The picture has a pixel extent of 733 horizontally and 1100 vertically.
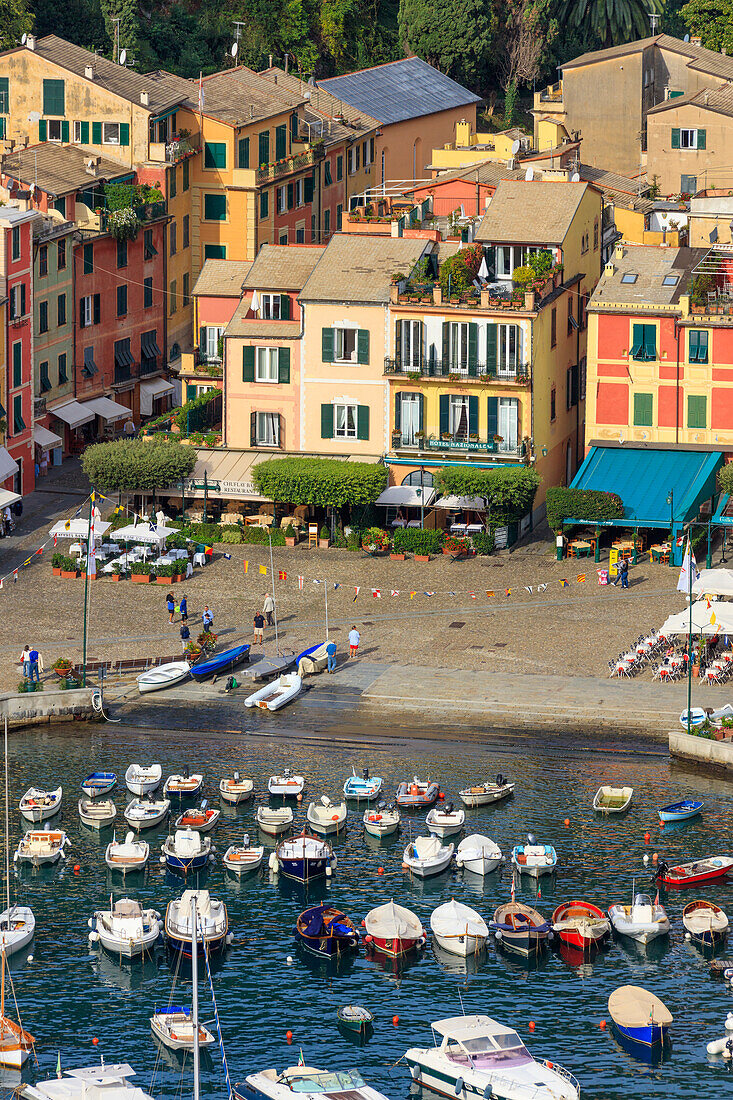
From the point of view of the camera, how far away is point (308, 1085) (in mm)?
68250

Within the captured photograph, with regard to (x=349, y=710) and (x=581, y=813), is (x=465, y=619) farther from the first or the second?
(x=581, y=813)

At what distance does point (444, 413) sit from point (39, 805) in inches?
1600

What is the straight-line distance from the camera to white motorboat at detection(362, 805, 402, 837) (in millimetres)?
88125

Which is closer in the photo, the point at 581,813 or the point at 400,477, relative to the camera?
the point at 581,813

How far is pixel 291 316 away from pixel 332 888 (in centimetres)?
4820

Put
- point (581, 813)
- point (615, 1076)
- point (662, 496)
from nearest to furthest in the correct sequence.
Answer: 1. point (615, 1076)
2. point (581, 813)
3. point (662, 496)

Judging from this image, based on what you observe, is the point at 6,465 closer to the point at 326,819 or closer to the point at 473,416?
the point at 473,416

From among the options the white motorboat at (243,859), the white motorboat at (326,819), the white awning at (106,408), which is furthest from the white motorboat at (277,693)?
the white awning at (106,408)

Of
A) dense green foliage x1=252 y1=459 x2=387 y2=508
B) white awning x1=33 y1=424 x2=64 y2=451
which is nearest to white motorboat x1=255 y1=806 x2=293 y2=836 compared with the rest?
dense green foliage x1=252 y1=459 x2=387 y2=508

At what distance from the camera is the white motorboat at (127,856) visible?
8512 cm

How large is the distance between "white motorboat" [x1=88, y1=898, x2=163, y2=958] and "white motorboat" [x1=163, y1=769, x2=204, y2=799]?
1125 centimetres

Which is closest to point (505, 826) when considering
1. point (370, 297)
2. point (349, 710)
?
point (349, 710)

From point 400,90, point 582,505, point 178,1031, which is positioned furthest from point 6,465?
point 400,90

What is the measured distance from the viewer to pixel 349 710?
328 ft
